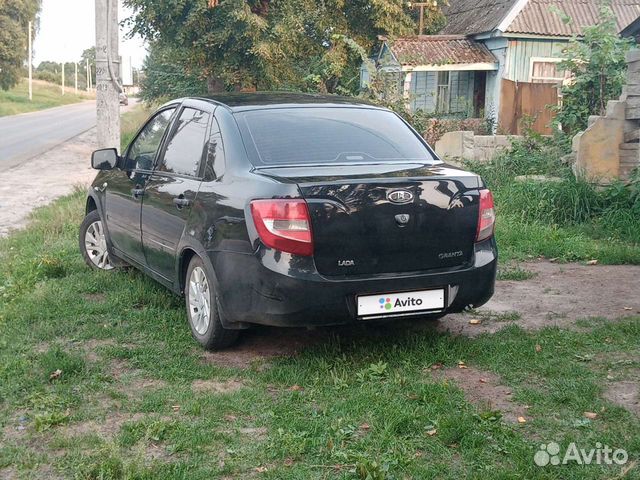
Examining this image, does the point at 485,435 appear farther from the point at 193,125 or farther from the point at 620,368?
the point at 193,125

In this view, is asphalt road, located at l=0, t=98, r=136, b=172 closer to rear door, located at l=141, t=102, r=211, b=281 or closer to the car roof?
rear door, located at l=141, t=102, r=211, b=281

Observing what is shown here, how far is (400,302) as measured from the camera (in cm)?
473

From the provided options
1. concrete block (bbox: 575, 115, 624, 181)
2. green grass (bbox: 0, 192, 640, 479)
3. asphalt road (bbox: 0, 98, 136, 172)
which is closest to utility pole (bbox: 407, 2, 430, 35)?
asphalt road (bbox: 0, 98, 136, 172)

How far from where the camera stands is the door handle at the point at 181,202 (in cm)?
532

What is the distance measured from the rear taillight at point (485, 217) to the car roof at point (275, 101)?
129cm

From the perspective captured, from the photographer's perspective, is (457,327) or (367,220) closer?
(367,220)

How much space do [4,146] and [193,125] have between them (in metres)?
20.5

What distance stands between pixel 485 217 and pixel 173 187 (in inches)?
82.6

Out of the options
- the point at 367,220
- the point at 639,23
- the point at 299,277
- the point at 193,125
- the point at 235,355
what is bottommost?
the point at 235,355

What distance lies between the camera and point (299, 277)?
4508mm

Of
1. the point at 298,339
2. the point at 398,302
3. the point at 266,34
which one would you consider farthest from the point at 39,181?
the point at 398,302

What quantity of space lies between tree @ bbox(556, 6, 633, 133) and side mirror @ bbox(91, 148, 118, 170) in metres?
7.79

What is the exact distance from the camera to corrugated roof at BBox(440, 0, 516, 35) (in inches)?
881

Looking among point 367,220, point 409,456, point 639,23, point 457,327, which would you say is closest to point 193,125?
point 367,220
